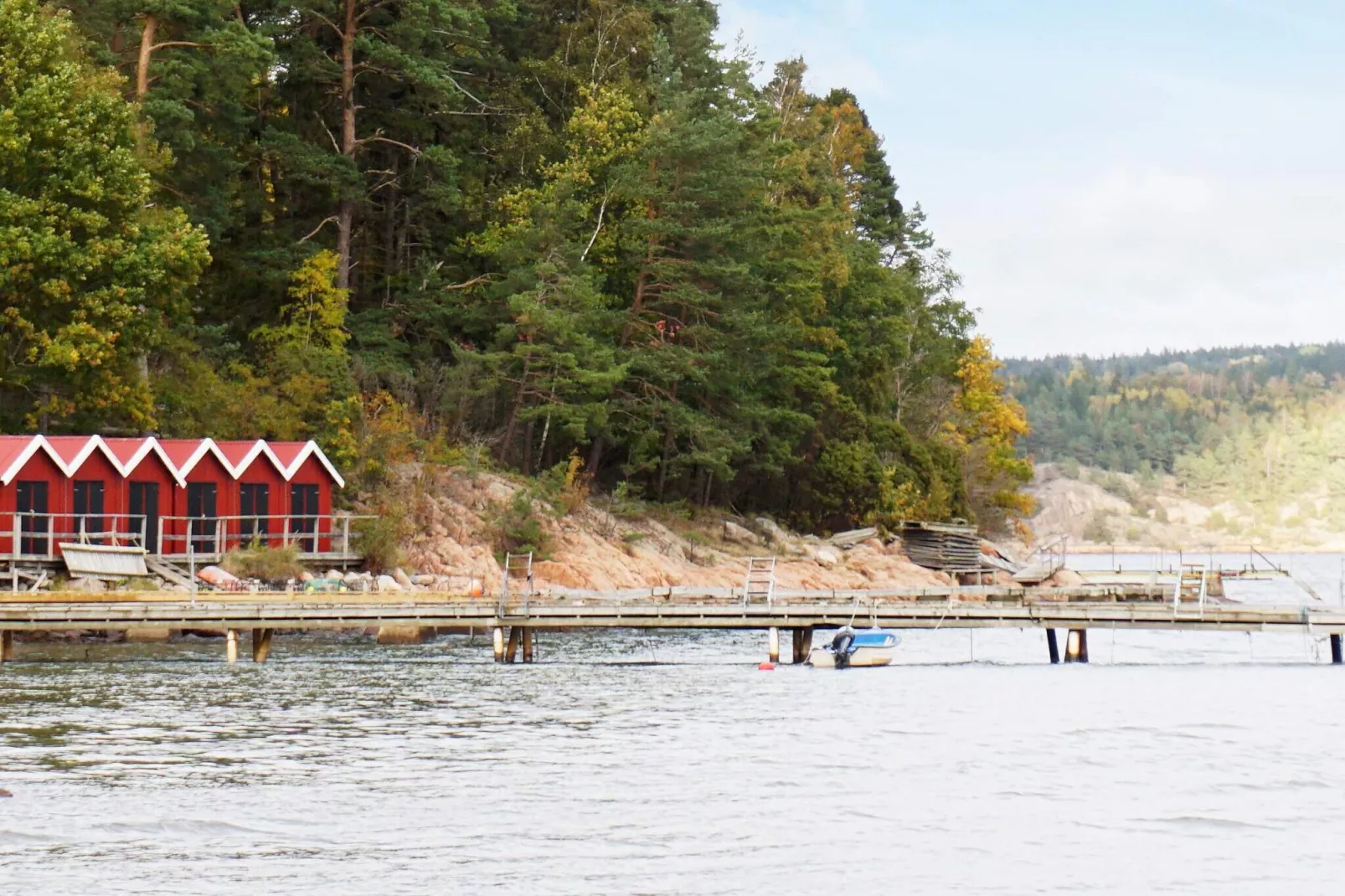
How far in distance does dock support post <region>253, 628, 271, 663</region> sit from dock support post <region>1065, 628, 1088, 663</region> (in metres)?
23.7

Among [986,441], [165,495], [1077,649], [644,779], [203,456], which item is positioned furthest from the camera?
[986,441]

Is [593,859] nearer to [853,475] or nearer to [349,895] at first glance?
[349,895]

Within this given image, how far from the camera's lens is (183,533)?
55969mm

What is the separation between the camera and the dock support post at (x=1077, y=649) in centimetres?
5647

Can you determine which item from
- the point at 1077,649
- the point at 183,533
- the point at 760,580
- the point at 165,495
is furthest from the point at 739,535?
the point at 165,495

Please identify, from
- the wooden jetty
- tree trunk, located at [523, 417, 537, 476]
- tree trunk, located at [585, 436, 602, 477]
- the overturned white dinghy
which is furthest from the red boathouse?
tree trunk, located at [585, 436, 602, 477]

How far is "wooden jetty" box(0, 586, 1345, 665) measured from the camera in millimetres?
46062

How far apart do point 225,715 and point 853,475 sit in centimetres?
5292

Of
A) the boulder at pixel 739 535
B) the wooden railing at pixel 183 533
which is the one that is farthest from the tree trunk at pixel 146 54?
the boulder at pixel 739 535

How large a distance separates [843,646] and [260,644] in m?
15.8

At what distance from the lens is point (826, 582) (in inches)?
2945

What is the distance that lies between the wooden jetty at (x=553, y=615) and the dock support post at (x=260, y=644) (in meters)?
0.03

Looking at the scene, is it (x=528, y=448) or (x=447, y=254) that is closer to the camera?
(x=528, y=448)

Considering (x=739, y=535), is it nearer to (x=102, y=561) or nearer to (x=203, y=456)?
(x=203, y=456)
